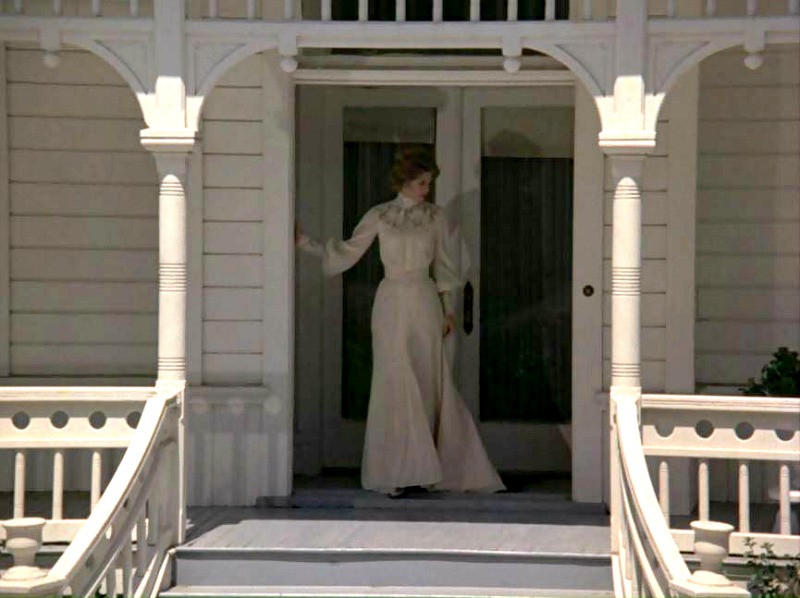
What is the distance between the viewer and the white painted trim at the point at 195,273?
31.5 ft

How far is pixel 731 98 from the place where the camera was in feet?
32.0

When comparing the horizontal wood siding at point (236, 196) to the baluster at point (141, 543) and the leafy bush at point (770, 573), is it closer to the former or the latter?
the baluster at point (141, 543)

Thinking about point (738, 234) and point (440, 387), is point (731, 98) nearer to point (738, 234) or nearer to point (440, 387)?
point (738, 234)

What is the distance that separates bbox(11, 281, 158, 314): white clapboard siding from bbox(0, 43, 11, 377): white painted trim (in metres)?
0.05

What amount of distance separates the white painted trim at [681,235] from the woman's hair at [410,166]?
137 centimetres

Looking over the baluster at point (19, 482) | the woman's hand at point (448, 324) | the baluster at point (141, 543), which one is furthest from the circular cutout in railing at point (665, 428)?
the baluster at point (19, 482)

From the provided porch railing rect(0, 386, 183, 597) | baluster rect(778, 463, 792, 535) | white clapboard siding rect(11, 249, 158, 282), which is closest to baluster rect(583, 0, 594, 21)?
baluster rect(778, 463, 792, 535)

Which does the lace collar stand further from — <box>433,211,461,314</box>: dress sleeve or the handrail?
the handrail

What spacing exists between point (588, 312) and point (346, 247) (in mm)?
1420

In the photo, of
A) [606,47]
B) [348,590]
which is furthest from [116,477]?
[606,47]

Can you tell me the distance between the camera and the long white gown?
31.9ft

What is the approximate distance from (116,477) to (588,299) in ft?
10.4

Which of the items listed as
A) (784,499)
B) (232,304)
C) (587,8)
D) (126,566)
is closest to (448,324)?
(232,304)

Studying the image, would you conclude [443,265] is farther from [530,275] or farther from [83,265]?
[83,265]
